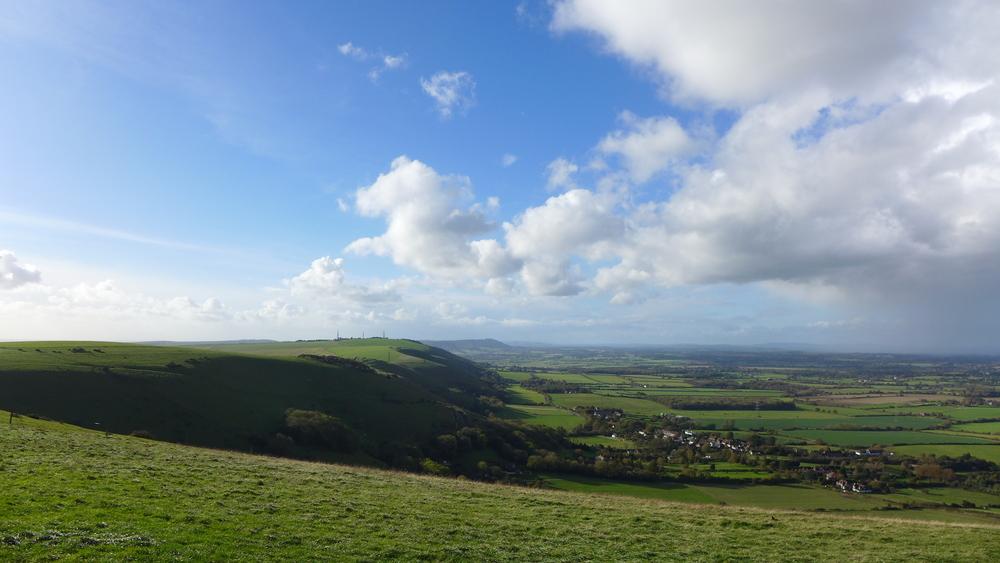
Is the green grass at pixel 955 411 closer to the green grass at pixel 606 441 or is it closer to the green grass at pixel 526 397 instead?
the green grass at pixel 606 441

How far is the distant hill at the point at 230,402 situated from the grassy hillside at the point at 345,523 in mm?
28409

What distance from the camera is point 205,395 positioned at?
6706 centimetres

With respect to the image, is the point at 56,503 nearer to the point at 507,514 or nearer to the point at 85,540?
the point at 85,540

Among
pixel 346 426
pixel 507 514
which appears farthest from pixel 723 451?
pixel 507 514

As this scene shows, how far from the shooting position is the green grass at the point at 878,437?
98.7 m

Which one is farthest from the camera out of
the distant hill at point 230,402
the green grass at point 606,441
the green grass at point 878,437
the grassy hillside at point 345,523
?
the green grass at point 878,437

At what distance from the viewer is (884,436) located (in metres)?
106

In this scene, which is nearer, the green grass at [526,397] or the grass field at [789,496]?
the grass field at [789,496]

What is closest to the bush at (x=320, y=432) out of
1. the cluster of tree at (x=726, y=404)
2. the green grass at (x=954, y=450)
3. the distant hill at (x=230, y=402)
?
the distant hill at (x=230, y=402)

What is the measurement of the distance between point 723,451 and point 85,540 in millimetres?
89467

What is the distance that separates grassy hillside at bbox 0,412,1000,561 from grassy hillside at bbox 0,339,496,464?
27852 mm

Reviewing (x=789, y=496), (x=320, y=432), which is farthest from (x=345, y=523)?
(x=789, y=496)

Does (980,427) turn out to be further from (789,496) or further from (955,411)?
(789,496)

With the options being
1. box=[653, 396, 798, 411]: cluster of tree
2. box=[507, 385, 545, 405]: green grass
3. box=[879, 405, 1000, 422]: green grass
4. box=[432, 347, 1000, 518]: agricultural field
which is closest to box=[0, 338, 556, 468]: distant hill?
box=[432, 347, 1000, 518]: agricultural field
